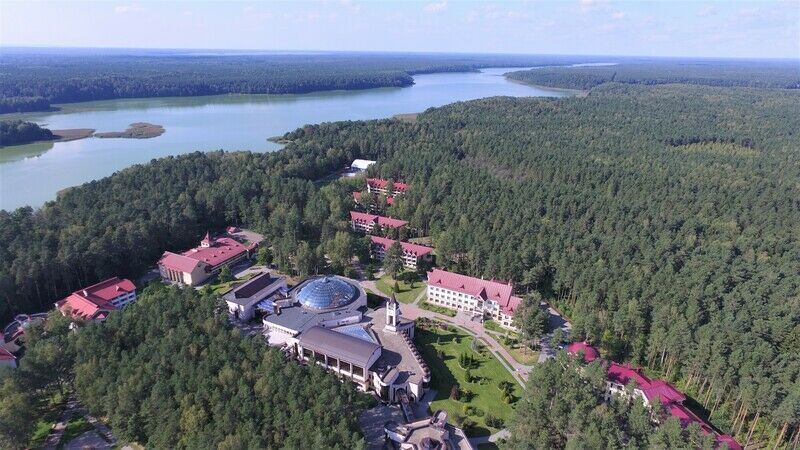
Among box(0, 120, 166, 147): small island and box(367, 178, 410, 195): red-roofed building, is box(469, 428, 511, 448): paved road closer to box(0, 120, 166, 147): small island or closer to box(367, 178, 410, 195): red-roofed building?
box(367, 178, 410, 195): red-roofed building

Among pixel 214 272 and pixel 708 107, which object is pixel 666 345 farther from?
pixel 708 107

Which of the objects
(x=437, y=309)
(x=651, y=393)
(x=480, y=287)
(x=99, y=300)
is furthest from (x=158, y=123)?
(x=651, y=393)

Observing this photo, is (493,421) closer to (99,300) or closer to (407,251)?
(407,251)

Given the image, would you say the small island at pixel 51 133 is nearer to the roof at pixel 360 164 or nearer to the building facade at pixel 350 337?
the roof at pixel 360 164

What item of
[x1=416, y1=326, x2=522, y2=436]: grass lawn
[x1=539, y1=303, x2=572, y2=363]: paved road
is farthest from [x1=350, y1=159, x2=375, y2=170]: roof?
[x1=416, y1=326, x2=522, y2=436]: grass lawn

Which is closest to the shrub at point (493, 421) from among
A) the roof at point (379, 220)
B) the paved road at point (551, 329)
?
the paved road at point (551, 329)
